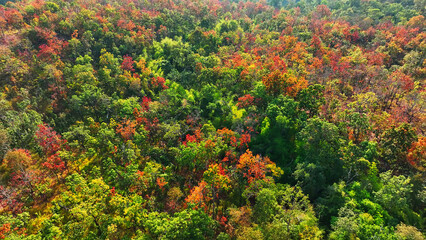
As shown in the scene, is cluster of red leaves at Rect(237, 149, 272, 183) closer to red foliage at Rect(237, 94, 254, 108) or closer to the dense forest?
the dense forest

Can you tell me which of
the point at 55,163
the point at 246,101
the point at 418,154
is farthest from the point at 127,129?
the point at 418,154

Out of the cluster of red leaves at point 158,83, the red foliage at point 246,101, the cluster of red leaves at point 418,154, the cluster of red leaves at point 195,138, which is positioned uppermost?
the cluster of red leaves at point 418,154

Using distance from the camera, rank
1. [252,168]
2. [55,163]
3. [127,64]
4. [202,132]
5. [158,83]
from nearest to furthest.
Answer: [252,168], [55,163], [202,132], [158,83], [127,64]

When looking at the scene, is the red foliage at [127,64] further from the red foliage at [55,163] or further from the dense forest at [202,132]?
the red foliage at [55,163]

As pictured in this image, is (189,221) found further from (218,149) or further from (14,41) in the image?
(14,41)

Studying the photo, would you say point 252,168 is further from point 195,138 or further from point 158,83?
point 158,83

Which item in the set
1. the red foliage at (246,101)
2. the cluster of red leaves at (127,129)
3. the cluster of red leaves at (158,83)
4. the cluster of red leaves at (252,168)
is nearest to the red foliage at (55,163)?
the cluster of red leaves at (127,129)

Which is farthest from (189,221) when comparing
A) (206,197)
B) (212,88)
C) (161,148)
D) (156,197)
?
(212,88)

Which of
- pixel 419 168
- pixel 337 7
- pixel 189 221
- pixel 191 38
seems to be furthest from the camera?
pixel 337 7
